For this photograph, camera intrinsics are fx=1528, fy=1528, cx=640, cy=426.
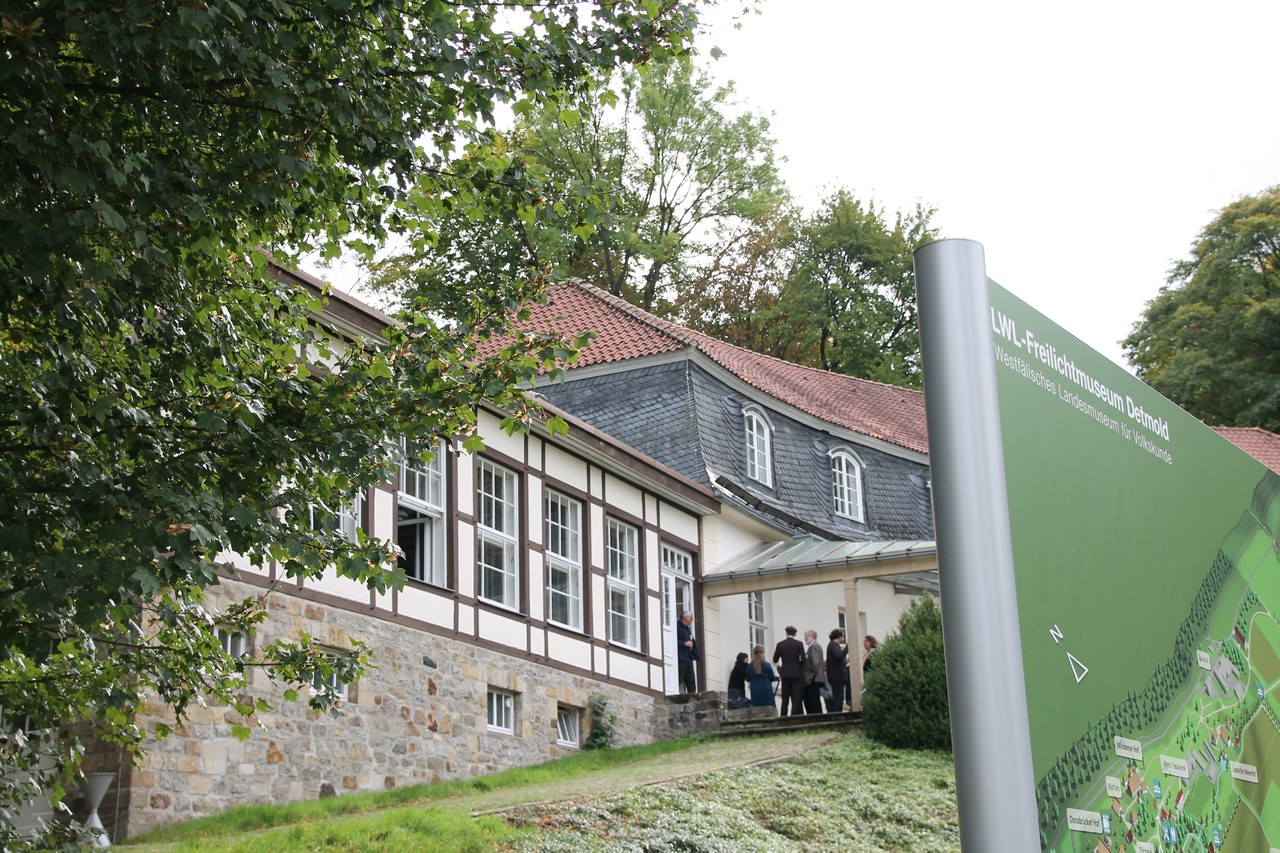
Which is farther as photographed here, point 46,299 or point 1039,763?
point 46,299

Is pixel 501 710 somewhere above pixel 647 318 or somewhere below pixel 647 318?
below

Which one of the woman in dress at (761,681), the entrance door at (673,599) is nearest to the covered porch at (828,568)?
the entrance door at (673,599)

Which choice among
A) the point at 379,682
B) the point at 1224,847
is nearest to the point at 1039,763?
the point at 1224,847

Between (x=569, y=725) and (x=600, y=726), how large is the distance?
422 millimetres

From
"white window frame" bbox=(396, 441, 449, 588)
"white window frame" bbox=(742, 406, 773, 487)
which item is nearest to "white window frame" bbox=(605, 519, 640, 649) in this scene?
"white window frame" bbox=(396, 441, 449, 588)

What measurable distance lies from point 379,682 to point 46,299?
392 inches

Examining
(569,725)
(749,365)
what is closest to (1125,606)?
(569,725)

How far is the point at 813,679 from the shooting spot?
21.2 metres

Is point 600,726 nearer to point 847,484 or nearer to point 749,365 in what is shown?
point 749,365

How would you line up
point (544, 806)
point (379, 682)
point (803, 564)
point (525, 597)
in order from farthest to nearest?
1. point (803, 564)
2. point (525, 597)
3. point (379, 682)
4. point (544, 806)

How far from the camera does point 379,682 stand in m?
15.5

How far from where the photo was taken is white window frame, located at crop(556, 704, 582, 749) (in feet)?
62.7

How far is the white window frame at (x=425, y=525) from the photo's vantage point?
16891 mm

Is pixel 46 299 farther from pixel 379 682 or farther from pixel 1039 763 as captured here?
pixel 379 682
